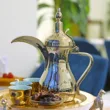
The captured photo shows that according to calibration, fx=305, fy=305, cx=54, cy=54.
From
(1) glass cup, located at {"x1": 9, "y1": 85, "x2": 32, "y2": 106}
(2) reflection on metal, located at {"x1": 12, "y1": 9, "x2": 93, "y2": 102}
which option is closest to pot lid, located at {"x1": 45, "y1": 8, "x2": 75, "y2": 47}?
(2) reflection on metal, located at {"x1": 12, "y1": 9, "x2": 93, "y2": 102}

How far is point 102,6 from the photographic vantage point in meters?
4.70

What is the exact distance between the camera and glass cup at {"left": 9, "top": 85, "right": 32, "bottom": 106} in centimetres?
103

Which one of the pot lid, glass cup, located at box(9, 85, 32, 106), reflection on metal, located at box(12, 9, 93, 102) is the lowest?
glass cup, located at box(9, 85, 32, 106)

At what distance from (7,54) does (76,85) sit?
542 mm

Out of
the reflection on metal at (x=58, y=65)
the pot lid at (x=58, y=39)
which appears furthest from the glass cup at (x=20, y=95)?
the pot lid at (x=58, y=39)

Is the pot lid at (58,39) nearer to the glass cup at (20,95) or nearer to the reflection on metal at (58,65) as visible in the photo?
the reflection on metal at (58,65)

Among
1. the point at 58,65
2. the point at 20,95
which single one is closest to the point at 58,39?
the point at 58,65

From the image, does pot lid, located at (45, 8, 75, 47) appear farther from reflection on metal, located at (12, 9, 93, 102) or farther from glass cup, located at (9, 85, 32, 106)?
glass cup, located at (9, 85, 32, 106)

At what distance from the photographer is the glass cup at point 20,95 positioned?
3.38 ft

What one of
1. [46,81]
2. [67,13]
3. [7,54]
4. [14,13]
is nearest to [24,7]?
[14,13]

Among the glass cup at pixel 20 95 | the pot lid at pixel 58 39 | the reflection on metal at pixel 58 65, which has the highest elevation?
the pot lid at pixel 58 39

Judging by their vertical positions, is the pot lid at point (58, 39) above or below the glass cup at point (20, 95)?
above

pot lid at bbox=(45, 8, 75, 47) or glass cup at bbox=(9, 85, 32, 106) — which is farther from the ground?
pot lid at bbox=(45, 8, 75, 47)

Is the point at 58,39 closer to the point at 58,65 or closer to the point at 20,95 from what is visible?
the point at 58,65
